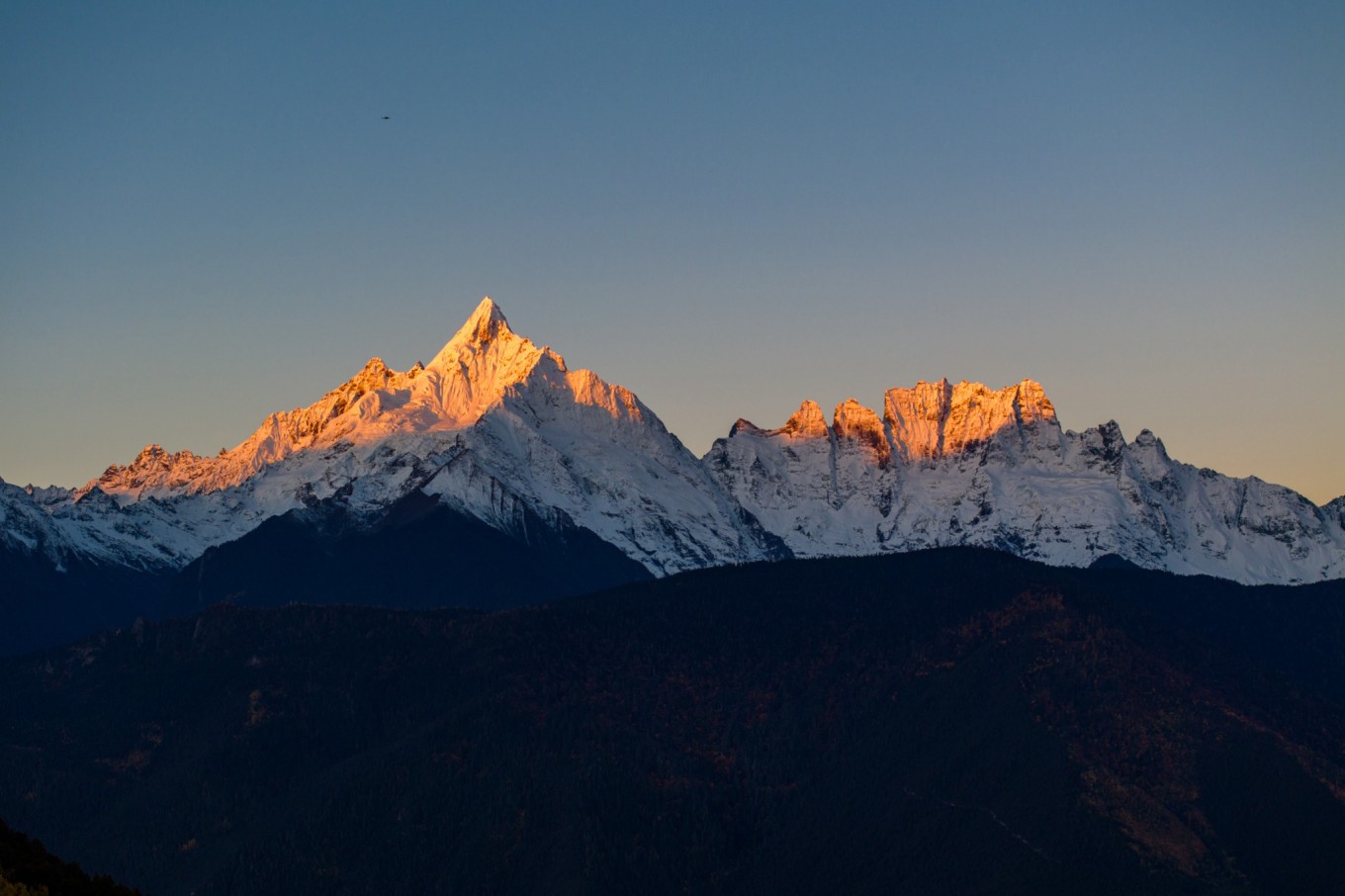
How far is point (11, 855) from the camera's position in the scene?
19350 cm

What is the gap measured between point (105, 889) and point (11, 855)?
8.55 meters

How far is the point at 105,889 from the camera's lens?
191 metres
